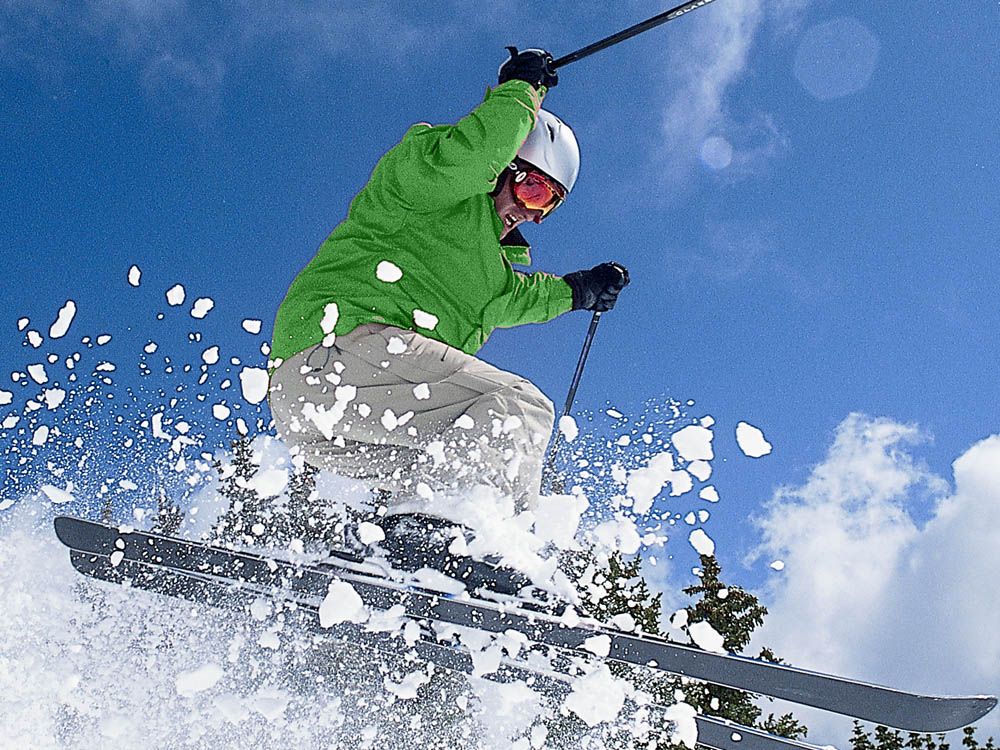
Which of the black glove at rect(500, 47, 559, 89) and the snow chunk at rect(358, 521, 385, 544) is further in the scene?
the black glove at rect(500, 47, 559, 89)

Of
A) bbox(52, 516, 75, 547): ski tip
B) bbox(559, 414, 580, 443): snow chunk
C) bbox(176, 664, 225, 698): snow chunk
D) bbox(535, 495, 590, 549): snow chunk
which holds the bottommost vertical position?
bbox(176, 664, 225, 698): snow chunk

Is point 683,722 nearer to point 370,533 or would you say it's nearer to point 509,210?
point 370,533

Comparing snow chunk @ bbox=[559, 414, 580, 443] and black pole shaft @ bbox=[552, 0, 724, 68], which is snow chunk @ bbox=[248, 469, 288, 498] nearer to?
snow chunk @ bbox=[559, 414, 580, 443]

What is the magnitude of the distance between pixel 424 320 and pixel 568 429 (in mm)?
1634

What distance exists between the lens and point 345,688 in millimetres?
3346

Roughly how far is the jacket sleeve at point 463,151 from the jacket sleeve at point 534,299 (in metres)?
1.14

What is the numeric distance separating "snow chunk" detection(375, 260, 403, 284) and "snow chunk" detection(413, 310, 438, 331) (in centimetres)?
17

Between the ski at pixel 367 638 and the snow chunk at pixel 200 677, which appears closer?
the ski at pixel 367 638

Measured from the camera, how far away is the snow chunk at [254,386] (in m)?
3.45

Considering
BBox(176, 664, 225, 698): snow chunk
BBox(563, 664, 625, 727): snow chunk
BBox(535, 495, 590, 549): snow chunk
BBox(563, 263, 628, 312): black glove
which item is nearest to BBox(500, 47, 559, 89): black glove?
BBox(563, 263, 628, 312): black glove

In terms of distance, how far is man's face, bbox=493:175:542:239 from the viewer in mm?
3961

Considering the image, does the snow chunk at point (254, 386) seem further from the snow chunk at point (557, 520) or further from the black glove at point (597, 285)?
the black glove at point (597, 285)

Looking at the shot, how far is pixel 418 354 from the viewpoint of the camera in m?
3.08

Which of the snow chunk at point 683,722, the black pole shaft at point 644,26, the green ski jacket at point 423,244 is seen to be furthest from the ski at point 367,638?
the black pole shaft at point 644,26
